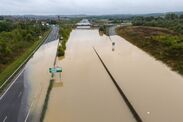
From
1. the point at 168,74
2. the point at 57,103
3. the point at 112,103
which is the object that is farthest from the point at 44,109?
the point at 168,74

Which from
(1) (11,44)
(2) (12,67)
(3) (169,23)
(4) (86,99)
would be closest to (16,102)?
(4) (86,99)

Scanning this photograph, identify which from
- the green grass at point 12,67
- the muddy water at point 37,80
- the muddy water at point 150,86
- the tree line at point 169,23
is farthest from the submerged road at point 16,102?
the tree line at point 169,23

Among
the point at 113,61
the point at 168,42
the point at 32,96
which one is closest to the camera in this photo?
the point at 32,96

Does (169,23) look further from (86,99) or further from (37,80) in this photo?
(86,99)

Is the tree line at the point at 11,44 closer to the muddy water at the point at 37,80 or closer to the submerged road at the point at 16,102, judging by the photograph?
the muddy water at the point at 37,80

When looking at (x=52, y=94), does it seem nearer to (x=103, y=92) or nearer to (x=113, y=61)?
(x=103, y=92)

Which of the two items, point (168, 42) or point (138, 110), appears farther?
point (168, 42)
